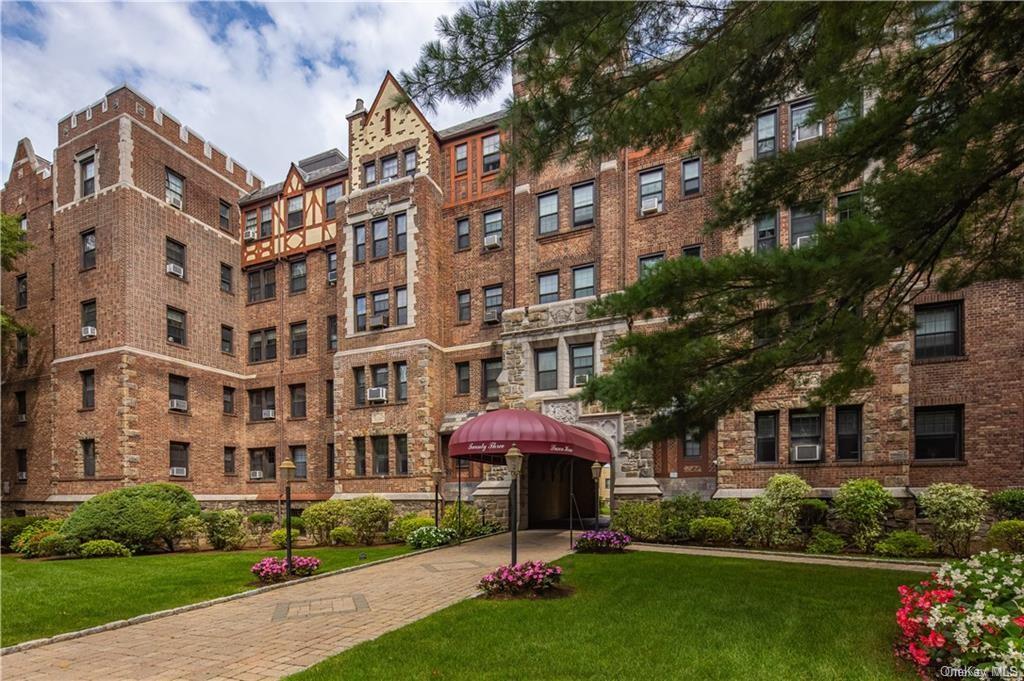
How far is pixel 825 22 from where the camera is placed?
6578mm

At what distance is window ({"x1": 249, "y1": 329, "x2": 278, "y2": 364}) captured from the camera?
2884cm

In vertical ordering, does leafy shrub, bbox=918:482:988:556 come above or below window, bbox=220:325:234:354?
below

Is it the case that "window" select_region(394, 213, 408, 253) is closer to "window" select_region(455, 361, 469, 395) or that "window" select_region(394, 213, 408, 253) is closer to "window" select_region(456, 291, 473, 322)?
"window" select_region(456, 291, 473, 322)

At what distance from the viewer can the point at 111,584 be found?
12.0 m

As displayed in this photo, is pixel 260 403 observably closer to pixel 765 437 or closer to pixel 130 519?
pixel 130 519

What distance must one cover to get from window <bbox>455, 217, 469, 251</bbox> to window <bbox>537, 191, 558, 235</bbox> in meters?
3.63

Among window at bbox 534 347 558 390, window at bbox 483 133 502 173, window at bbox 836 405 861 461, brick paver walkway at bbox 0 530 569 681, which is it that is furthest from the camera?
window at bbox 483 133 502 173

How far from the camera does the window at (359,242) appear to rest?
25.8 m

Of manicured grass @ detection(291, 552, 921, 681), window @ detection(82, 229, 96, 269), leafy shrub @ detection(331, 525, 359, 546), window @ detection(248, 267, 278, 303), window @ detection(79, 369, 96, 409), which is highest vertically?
window @ detection(82, 229, 96, 269)

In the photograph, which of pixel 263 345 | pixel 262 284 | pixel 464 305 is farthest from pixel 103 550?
pixel 262 284

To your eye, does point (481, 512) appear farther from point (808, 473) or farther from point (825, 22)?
point (825, 22)

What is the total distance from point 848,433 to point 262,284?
27.0 meters

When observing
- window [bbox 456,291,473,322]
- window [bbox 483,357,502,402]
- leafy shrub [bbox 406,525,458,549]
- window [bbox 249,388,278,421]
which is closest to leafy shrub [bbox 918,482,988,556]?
leafy shrub [bbox 406,525,458,549]

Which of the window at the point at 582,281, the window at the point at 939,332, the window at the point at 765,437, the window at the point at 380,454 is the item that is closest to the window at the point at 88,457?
the window at the point at 380,454
